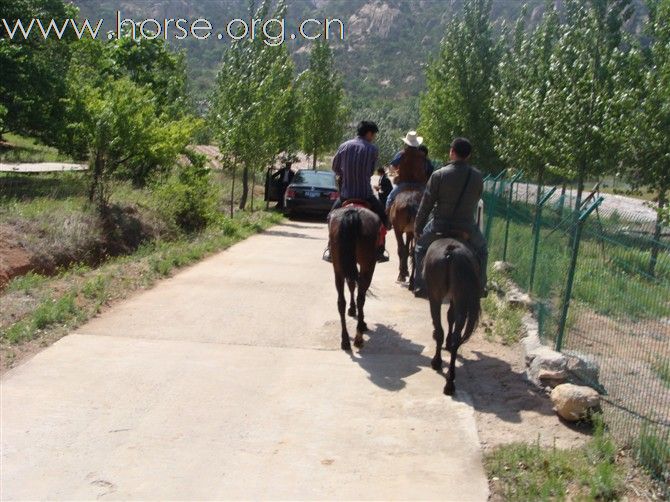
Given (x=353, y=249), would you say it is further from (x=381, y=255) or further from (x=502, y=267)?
(x=502, y=267)

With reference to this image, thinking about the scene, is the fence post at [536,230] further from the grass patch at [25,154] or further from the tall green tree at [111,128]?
the grass patch at [25,154]

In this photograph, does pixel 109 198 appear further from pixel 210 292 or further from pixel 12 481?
pixel 12 481

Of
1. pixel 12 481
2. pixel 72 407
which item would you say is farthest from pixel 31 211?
pixel 12 481

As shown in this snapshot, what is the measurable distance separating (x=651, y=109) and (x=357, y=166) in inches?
375

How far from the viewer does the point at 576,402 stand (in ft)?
20.7

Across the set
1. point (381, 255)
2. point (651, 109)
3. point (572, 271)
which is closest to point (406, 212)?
point (381, 255)

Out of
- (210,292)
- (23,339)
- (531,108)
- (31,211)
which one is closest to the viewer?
(23,339)

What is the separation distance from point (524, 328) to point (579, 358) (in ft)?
7.03

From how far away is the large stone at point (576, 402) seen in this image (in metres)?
6.31

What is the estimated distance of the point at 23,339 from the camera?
26.7ft

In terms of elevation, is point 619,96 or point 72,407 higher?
point 619,96

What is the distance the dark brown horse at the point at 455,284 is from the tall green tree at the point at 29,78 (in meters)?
13.7

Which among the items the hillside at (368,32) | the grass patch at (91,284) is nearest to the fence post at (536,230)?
the grass patch at (91,284)

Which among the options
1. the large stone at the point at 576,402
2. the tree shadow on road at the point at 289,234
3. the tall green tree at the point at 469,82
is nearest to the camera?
the large stone at the point at 576,402
